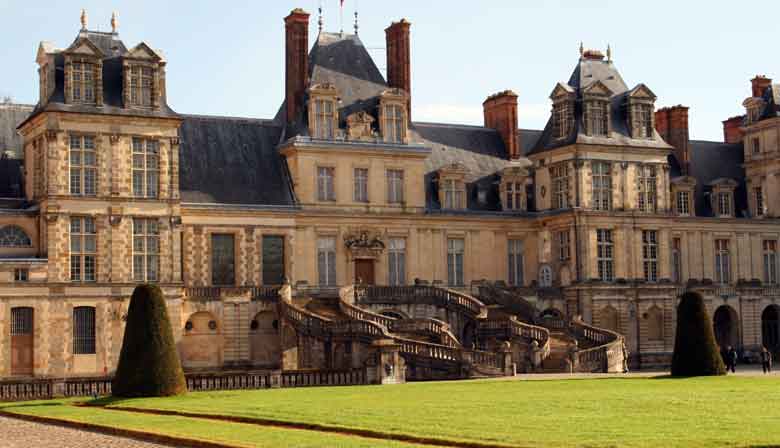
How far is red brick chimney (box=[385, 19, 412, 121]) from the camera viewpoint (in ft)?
190

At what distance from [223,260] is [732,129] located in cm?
3182

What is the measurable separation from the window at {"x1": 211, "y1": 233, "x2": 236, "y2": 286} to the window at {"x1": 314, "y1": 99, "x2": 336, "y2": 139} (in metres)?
5.87

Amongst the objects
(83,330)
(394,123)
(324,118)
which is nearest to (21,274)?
(83,330)

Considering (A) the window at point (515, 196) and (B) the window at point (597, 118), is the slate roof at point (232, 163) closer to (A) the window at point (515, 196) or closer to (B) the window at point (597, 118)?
(A) the window at point (515, 196)

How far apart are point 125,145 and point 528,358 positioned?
1677cm

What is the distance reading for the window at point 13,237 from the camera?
48156 millimetres

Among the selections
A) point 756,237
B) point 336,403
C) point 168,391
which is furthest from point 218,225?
point 756,237

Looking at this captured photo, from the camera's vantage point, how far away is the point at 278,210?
5388 centimetres

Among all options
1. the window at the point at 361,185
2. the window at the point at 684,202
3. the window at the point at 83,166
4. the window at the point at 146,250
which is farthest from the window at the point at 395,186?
the window at the point at 684,202

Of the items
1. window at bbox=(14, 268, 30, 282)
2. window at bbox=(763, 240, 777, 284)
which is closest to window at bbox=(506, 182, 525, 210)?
window at bbox=(763, 240, 777, 284)

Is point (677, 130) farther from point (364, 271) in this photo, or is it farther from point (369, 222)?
point (364, 271)

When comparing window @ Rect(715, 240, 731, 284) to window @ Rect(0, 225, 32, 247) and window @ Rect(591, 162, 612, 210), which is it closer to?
window @ Rect(591, 162, 612, 210)

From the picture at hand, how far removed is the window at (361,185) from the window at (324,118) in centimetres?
206

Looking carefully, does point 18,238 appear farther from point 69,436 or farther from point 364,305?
point 69,436
